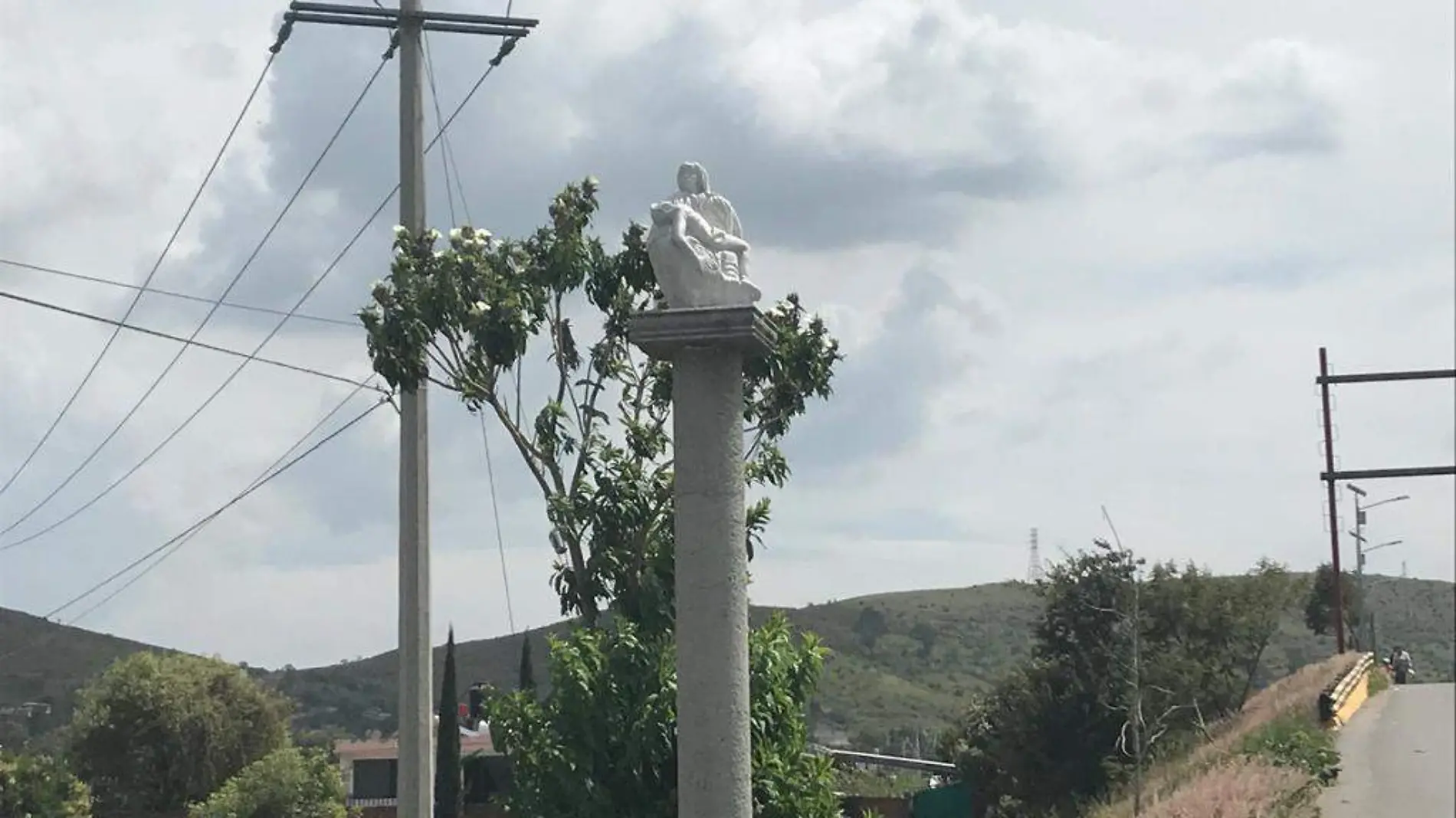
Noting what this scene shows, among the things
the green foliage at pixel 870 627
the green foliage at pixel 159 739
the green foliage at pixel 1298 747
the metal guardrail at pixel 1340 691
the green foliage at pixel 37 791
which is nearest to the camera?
the green foliage at pixel 1298 747

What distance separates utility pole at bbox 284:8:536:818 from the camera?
55.9 feet

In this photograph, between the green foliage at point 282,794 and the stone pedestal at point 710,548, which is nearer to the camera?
the stone pedestal at point 710,548

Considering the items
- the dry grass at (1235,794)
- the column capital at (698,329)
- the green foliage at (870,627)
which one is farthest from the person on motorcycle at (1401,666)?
the green foliage at (870,627)

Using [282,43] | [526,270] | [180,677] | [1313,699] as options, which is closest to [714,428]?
[526,270]

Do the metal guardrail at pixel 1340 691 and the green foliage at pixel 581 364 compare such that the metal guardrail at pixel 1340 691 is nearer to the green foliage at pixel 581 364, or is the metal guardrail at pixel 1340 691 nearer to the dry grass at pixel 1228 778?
the dry grass at pixel 1228 778

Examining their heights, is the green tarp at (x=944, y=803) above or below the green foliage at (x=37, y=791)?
below

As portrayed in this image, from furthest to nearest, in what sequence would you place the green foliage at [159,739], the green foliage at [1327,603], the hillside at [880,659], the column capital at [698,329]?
the hillside at [880,659]
the green foliage at [1327,603]
the green foliage at [159,739]
the column capital at [698,329]

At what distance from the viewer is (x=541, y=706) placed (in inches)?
699

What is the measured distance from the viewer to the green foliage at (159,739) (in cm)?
4244

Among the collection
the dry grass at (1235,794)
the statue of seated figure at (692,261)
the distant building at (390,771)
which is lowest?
the distant building at (390,771)

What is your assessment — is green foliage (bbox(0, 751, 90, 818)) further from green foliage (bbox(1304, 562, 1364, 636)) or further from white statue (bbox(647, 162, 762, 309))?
green foliage (bbox(1304, 562, 1364, 636))

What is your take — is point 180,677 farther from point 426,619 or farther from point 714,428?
point 714,428

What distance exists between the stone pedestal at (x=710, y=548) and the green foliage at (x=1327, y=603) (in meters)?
39.4

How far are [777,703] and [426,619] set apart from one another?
141 inches
